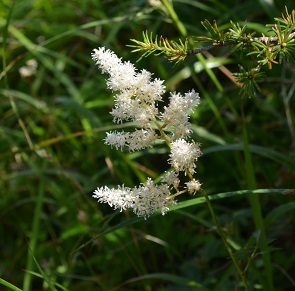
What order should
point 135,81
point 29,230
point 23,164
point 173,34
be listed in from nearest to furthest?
point 135,81 < point 29,230 < point 23,164 < point 173,34

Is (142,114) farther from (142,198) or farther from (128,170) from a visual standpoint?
(128,170)

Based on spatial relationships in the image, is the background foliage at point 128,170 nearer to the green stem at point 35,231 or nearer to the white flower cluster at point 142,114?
the green stem at point 35,231

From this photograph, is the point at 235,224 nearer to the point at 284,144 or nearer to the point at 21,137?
the point at 284,144

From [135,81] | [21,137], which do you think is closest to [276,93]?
[21,137]

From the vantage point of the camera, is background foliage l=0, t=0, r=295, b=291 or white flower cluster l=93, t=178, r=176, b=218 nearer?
white flower cluster l=93, t=178, r=176, b=218

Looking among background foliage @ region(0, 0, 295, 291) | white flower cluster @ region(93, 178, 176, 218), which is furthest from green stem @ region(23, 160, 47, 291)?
white flower cluster @ region(93, 178, 176, 218)

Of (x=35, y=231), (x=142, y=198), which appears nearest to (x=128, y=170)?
(x=35, y=231)

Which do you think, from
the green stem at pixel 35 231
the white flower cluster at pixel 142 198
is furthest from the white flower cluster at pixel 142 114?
the green stem at pixel 35 231

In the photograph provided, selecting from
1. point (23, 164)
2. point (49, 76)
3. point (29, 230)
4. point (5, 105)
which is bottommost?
point (29, 230)

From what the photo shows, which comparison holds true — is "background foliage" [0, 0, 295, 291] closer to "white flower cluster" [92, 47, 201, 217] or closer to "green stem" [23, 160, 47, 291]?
"green stem" [23, 160, 47, 291]
